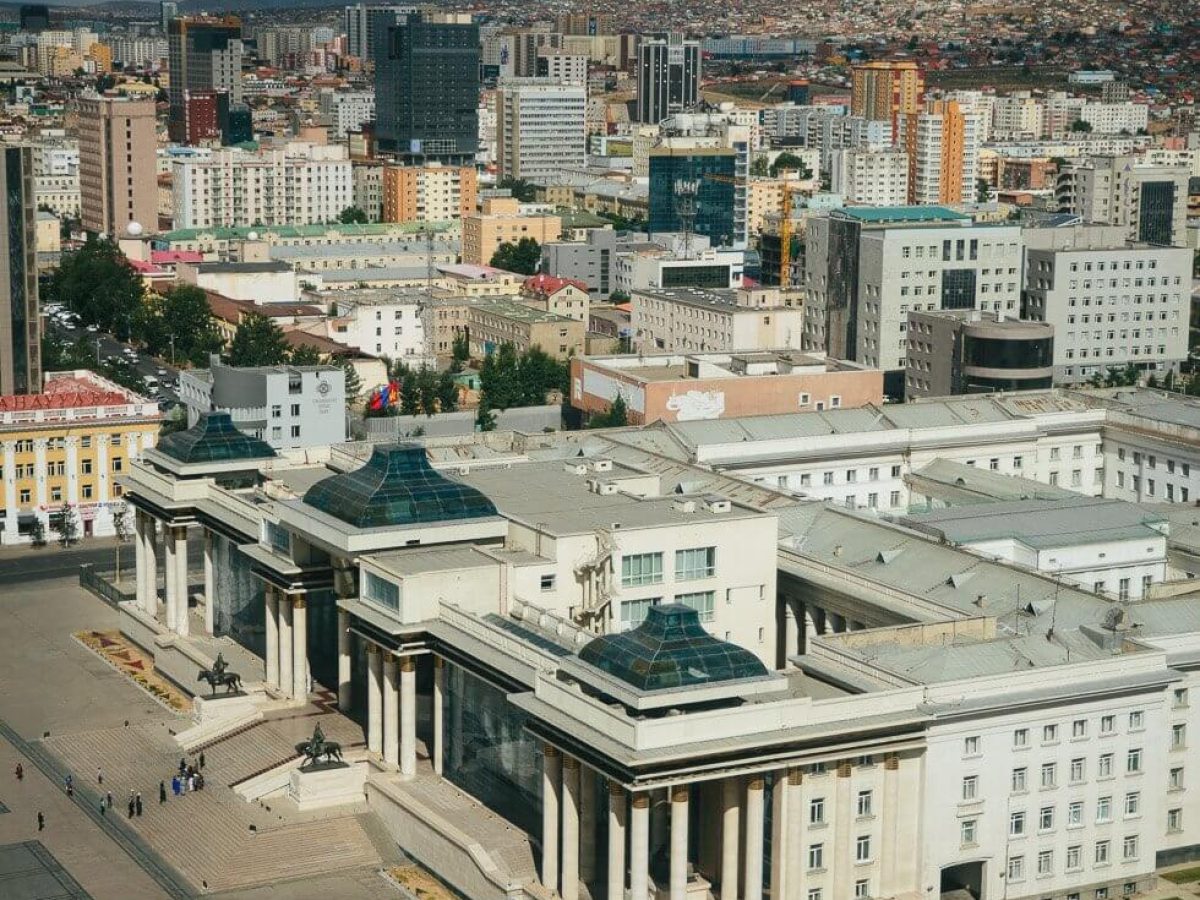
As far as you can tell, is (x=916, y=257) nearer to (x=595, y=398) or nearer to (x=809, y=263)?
(x=809, y=263)

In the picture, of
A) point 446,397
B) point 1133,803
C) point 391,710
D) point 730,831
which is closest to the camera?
point 730,831

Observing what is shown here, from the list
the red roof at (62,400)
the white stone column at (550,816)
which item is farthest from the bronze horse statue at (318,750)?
the red roof at (62,400)

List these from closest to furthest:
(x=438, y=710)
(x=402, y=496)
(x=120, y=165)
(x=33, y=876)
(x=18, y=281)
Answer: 1. (x=33, y=876)
2. (x=438, y=710)
3. (x=402, y=496)
4. (x=18, y=281)
5. (x=120, y=165)

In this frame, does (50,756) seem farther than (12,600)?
No

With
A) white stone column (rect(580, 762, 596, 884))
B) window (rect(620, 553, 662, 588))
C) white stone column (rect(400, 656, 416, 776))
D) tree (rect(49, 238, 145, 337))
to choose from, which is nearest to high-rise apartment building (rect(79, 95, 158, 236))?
tree (rect(49, 238, 145, 337))

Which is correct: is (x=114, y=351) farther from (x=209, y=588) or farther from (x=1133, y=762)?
(x=1133, y=762)

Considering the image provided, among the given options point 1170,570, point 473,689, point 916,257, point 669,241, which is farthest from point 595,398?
point 669,241

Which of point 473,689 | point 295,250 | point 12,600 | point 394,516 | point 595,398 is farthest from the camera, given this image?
point 295,250

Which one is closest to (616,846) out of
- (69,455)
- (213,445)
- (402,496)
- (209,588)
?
(402,496)

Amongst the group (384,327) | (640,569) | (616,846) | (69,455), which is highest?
(640,569)
